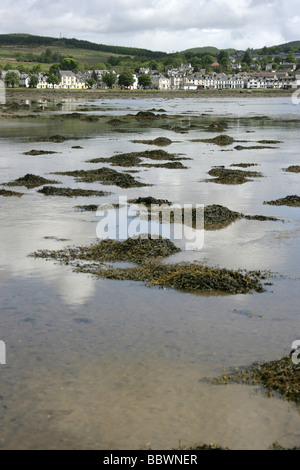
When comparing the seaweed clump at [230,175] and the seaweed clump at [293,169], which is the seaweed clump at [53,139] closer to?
the seaweed clump at [230,175]

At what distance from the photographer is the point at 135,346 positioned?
7.23 m

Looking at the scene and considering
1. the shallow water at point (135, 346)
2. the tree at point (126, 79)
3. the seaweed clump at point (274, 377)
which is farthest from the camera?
the tree at point (126, 79)

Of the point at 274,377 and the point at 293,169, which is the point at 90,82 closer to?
the point at 293,169

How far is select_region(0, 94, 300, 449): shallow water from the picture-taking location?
555 centimetres

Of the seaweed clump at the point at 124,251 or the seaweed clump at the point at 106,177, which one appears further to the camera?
the seaweed clump at the point at 106,177

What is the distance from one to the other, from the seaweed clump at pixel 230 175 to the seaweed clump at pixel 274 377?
13.4 m

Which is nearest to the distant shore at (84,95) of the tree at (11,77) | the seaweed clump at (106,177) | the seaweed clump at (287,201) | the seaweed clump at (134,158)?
the tree at (11,77)

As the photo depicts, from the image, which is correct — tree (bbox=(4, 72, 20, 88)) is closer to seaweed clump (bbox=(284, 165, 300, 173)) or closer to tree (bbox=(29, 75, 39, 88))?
tree (bbox=(29, 75, 39, 88))

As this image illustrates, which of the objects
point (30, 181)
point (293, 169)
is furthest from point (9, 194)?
point (293, 169)

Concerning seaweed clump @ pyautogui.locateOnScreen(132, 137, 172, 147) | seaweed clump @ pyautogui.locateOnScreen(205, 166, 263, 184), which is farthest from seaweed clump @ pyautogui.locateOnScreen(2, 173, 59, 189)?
seaweed clump @ pyautogui.locateOnScreen(132, 137, 172, 147)

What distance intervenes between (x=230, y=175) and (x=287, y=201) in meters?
4.47

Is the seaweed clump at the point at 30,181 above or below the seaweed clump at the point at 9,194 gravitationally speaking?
above

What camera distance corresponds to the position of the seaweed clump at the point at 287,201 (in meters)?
16.2

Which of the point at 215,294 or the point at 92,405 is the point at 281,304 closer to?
the point at 215,294
